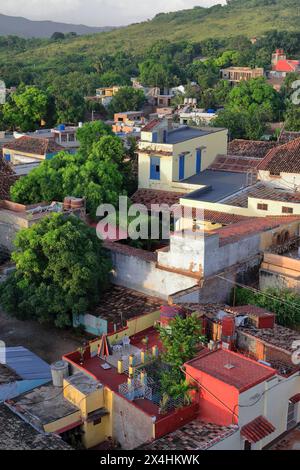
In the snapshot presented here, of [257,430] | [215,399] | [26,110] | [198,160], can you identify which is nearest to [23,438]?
[215,399]

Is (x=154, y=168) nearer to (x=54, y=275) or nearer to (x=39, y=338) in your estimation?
(x=54, y=275)

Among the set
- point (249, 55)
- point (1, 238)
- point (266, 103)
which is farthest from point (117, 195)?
point (249, 55)

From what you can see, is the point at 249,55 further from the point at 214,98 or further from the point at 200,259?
the point at 200,259

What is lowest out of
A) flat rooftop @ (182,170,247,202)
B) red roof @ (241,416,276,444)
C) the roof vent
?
red roof @ (241,416,276,444)

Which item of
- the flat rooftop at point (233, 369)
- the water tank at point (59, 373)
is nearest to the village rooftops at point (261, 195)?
the flat rooftop at point (233, 369)

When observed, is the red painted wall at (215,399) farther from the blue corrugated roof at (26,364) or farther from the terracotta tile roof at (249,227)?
the terracotta tile roof at (249,227)

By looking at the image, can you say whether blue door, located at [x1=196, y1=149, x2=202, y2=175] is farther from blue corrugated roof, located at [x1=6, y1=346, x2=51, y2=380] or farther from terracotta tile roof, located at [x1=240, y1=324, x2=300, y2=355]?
blue corrugated roof, located at [x1=6, y1=346, x2=51, y2=380]

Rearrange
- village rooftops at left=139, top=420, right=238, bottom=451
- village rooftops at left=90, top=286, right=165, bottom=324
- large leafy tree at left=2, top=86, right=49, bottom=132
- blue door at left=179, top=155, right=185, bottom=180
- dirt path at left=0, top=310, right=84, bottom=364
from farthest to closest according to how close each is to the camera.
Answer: large leafy tree at left=2, top=86, right=49, bottom=132 → blue door at left=179, top=155, right=185, bottom=180 → village rooftops at left=90, top=286, right=165, bottom=324 → dirt path at left=0, top=310, right=84, bottom=364 → village rooftops at left=139, top=420, right=238, bottom=451

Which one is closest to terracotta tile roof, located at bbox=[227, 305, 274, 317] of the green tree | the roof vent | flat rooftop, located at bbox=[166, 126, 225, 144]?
the roof vent
